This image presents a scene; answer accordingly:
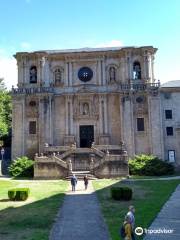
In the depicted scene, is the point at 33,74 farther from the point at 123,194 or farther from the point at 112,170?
the point at 123,194

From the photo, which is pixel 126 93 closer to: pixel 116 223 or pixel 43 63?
pixel 43 63

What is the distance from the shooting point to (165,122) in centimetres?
5019

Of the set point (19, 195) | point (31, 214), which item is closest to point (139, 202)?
point (31, 214)

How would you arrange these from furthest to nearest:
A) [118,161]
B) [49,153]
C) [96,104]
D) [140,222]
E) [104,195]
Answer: [96,104] < [49,153] < [118,161] < [104,195] < [140,222]

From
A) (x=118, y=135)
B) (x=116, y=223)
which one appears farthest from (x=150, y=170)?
(x=116, y=223)

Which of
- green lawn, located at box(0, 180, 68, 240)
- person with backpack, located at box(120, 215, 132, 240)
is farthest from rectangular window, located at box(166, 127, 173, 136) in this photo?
person with backpack, located at box(120, 215, 132, 240)

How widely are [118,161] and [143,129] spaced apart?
7978 millimetres

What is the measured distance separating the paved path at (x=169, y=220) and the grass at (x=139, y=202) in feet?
1.17

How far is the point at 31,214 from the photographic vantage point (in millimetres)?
21531

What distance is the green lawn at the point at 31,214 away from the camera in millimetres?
16866

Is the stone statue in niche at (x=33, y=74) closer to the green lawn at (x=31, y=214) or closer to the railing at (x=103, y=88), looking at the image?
→ the railing at (x=103, y=88)

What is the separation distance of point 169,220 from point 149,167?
26.2 m

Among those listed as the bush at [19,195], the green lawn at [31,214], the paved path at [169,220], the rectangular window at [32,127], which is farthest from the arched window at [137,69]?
the bush at [19,195]

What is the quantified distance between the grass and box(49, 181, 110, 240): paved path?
49 cm
